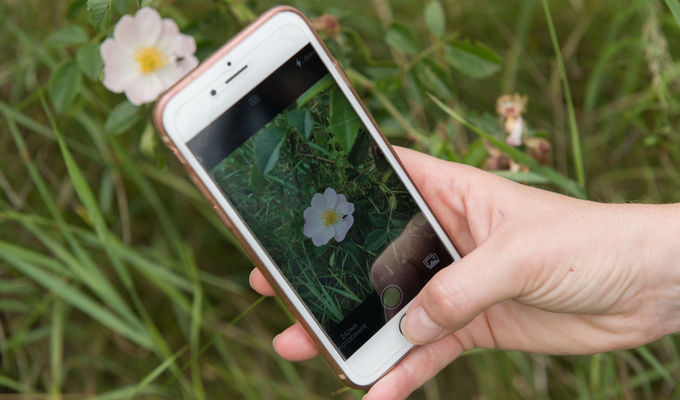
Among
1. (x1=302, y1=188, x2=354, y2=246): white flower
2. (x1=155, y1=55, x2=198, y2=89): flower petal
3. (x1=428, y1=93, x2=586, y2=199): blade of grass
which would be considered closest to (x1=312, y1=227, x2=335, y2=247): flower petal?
(x1=302, y1=188, x2=354, y2=246): white flower

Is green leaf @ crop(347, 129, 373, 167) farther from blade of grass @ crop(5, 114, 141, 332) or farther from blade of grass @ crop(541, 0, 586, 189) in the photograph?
blade of grass @ crop(5, 114, 141, 332)

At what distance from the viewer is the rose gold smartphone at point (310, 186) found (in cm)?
79

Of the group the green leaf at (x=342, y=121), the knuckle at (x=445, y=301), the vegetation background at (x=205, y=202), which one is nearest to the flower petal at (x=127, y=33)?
the vegetation background at (x=205, y=202)

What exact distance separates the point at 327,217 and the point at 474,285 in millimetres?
228

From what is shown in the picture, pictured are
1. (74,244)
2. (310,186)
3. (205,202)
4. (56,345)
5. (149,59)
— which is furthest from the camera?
(205,202)

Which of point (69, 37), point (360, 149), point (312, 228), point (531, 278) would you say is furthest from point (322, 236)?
point (69, 37)

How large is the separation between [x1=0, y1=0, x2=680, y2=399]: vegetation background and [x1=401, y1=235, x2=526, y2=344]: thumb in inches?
10.2

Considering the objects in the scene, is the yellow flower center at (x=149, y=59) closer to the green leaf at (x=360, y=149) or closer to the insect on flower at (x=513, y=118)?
the green leaf at (x=360, y=149)

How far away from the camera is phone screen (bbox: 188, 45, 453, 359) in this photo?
806 mm

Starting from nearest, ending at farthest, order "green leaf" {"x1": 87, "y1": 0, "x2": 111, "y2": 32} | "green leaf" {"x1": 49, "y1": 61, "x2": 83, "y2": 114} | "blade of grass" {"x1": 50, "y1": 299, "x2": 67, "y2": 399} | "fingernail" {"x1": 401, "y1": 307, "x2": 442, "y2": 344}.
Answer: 1. "green leaf" {"x1": 87, "y1": 0, "x2": 111, "y2": 32}
2. "fingernail" {"x1": 401, "y1": 307, "x2": 442, "y2": 344}
3. "green leaf" {"x1": 49, "y1": 61, "x2": 83, "y2": 114}
4. "blade of grass" {"x1": 50, "y1": 299, "x2": 67, "y2": 399}

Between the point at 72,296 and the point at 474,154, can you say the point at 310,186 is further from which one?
the point at 72,296

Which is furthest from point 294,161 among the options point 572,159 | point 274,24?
point 572,159

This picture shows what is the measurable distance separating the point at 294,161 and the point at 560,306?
1.44 ft

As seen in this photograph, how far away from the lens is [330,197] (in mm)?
866
